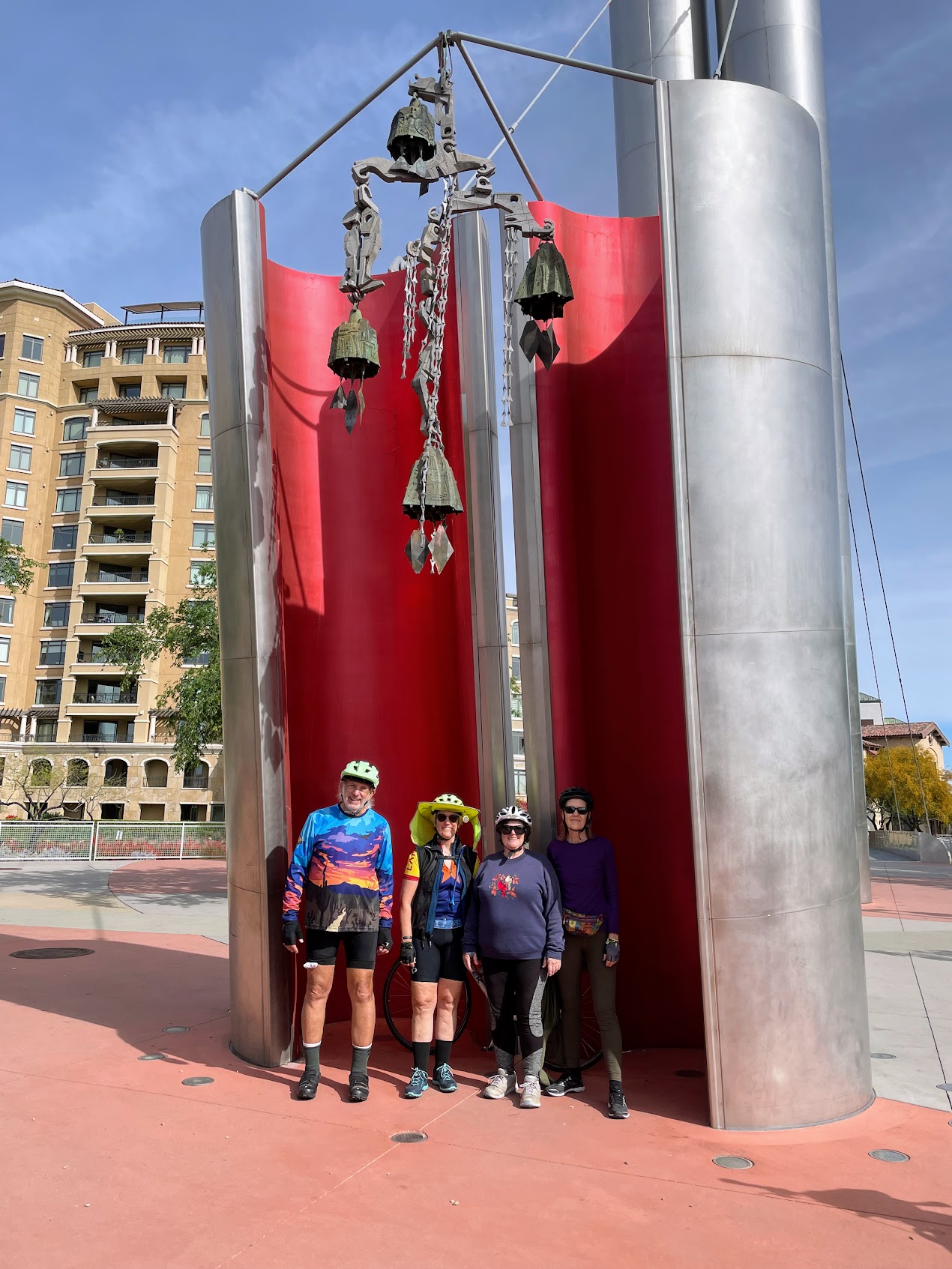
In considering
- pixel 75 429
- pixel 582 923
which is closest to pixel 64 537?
pixel 75 429

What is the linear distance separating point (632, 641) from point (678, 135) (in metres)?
3.19

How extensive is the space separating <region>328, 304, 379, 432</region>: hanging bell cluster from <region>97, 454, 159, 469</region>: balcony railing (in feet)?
174

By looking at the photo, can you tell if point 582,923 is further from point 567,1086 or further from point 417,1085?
point 417,1085

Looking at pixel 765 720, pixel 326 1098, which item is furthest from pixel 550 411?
pixel 326 1098

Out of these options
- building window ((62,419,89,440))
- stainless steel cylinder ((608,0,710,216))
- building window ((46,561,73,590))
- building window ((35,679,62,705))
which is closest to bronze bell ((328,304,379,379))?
stainless steel cylinder ((608,0,710,216))

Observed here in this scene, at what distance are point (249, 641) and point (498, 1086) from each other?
3131mm

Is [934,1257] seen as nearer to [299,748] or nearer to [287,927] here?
[287,927]

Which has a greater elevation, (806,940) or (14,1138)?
(806,940)

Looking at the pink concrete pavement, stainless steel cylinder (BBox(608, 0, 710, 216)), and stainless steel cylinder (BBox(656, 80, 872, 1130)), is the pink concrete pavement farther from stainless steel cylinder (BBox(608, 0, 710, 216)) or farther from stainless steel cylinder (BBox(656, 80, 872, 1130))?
stainless steel cylinder (BBox(608, 0, 710, 216))

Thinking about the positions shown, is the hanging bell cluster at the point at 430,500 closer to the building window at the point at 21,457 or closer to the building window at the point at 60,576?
the building window at the point at 60,576

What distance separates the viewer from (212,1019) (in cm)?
827

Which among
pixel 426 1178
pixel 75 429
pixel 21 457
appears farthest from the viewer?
pixel 75 429

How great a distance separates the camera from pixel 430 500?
6102 millimetres

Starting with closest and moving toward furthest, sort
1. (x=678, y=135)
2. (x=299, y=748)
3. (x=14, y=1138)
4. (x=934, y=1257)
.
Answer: (x=934, y=1257) < (x=14, y=1138) < (x=678, y=135) < (x=299, y=748)
